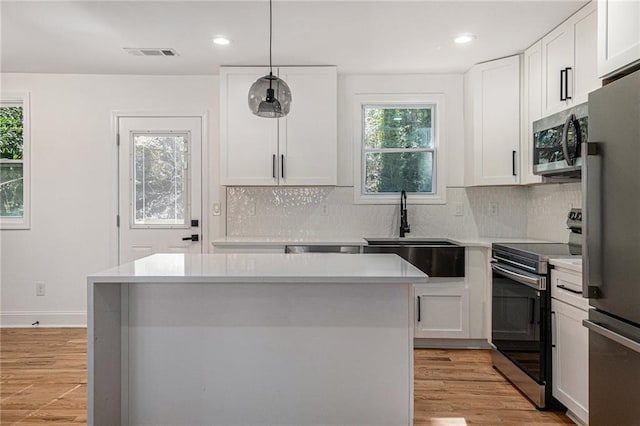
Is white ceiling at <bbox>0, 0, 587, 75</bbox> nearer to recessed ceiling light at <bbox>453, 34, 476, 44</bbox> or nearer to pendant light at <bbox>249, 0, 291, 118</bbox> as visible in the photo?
recessed ceiling light at <bbox>453, 34, 476, 44</bbox>

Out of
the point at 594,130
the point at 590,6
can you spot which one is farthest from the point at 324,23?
the point at 594,130

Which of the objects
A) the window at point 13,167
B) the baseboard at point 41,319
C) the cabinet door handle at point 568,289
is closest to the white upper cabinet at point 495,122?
the cabinet door handle at point 568,289

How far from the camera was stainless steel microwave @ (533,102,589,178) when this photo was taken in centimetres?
258

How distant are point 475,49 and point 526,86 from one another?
510 millimetres

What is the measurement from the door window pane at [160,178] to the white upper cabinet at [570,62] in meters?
3.24

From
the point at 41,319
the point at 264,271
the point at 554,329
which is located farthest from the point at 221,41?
the point at 41,319

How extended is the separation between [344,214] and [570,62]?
7.30 feet

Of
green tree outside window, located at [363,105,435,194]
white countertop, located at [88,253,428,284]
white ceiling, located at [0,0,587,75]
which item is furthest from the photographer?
green tree outside window, located at [363,105,435,194]

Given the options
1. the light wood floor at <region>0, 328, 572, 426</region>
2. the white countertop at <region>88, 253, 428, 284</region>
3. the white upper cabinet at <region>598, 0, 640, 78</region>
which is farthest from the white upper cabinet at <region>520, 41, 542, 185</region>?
the white countertop at <region>88, 253, 428, 284</region>

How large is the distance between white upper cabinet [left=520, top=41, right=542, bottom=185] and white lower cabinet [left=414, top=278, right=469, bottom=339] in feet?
3.63

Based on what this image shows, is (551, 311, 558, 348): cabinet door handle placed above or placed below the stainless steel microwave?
below

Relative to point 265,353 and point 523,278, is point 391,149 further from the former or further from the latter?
point 265,353

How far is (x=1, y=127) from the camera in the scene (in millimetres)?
4277

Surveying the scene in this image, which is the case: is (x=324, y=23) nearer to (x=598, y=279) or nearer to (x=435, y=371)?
(x=598, y=279)
